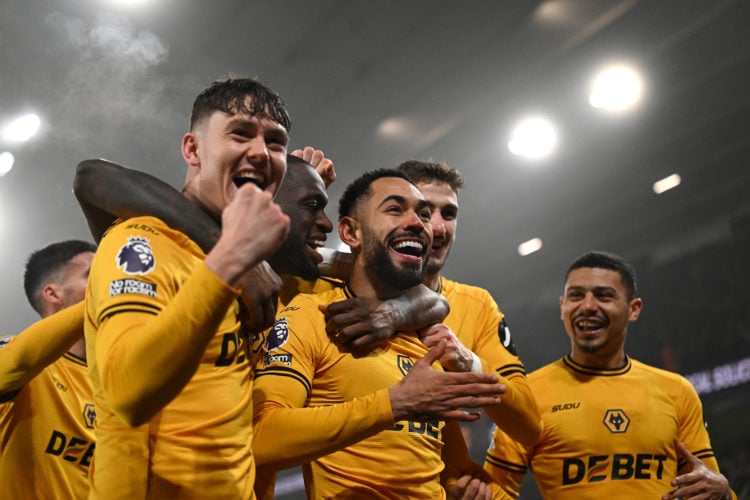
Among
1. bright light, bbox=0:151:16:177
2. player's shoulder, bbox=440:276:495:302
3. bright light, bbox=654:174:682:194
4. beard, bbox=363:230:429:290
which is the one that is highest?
bright light, bbox=654:174:682:194

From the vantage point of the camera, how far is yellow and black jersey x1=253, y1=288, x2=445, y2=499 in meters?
1.96

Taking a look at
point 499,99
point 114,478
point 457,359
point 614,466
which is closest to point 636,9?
point 499,99

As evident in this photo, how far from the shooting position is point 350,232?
9.11ft

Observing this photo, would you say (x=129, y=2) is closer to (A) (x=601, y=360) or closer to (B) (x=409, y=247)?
(B) (x=409, y=247)

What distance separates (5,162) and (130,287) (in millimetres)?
5181

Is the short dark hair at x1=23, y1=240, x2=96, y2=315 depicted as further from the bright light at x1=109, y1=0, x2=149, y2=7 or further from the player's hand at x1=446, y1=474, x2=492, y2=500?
the bright light at x1=109, y1=0, x2=149, y2=7

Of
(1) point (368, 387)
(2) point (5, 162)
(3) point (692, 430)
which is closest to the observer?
(1) point (368, 387)

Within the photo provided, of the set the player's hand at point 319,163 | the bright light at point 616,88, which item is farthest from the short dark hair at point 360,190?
the bright light at point 616,88

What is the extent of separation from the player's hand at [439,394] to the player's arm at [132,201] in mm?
619

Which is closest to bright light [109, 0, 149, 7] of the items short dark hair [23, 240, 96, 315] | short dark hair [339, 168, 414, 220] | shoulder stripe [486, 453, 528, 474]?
short dark hair [23, 240, 96, 315]

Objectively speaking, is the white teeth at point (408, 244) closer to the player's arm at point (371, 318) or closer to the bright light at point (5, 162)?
the player's arm at point (371, 318)

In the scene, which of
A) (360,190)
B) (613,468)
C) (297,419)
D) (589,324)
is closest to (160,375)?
(297,419)

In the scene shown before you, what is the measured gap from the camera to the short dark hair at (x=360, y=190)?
2789 millimetres

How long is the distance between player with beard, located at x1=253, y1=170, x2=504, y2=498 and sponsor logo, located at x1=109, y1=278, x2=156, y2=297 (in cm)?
66
